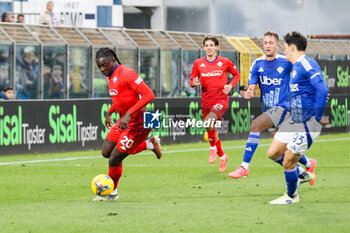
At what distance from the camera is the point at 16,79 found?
24.8 meters

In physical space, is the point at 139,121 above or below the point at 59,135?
above

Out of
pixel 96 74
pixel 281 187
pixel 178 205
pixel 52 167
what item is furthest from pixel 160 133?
pixel 178 205

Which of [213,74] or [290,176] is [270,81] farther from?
[290,176]

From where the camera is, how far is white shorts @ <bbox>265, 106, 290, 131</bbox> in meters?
14.6

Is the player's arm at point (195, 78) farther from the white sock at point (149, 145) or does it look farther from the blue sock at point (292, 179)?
the blue sock at point (292, 179)

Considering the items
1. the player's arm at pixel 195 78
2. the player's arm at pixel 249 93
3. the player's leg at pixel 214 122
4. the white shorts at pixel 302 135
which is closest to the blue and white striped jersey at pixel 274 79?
the player's arm at pixel 249 93

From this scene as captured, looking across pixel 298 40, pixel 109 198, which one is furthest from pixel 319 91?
pixel 109 198

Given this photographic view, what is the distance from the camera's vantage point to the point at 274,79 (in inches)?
582

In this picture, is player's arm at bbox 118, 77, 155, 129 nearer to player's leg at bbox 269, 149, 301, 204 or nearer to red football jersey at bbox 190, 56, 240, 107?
player's leg at bbox 269, 149, 301, 204

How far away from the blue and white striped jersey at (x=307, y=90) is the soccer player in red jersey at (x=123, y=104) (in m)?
1.90

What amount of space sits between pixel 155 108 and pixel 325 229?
51.0 feet

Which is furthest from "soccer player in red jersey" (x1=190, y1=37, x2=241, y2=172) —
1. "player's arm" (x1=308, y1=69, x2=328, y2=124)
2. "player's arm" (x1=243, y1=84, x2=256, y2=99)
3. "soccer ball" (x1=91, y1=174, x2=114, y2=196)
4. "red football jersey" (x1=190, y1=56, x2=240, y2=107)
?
"player's arm" (x1=308, y1=69, x2=328, y2=124)

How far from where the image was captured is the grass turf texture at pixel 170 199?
10170mm

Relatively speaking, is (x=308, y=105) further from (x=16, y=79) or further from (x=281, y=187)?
(x=16, y=79)
